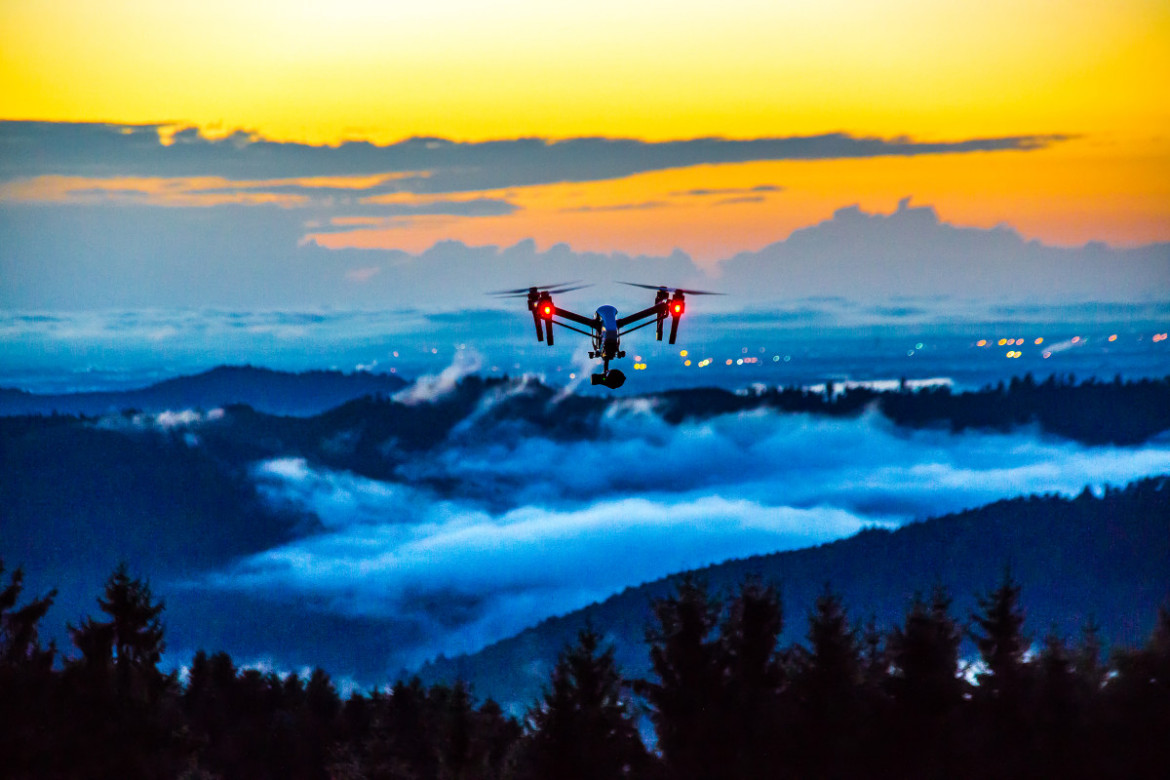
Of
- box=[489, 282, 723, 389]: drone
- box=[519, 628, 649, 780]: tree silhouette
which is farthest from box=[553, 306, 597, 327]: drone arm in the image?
box=[519, 628, 649, 780]: tree silhouette

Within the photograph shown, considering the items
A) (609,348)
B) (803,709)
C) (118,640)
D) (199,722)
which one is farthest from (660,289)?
(199,722)

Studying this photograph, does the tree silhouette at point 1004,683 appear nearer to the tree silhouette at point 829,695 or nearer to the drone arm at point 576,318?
the tree silhouette at point 829,695

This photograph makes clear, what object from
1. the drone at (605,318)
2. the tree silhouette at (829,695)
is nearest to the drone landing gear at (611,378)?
the drone at (605,318)

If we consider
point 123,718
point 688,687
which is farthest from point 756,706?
point 123,718

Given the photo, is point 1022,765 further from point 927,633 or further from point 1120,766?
point 927,633

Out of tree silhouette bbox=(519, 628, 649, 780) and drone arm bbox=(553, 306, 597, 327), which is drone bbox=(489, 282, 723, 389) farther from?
tree silhouette bbox=(519, 628, 649, 780)

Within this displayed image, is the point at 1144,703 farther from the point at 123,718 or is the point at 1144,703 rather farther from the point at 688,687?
the point at 123,718
